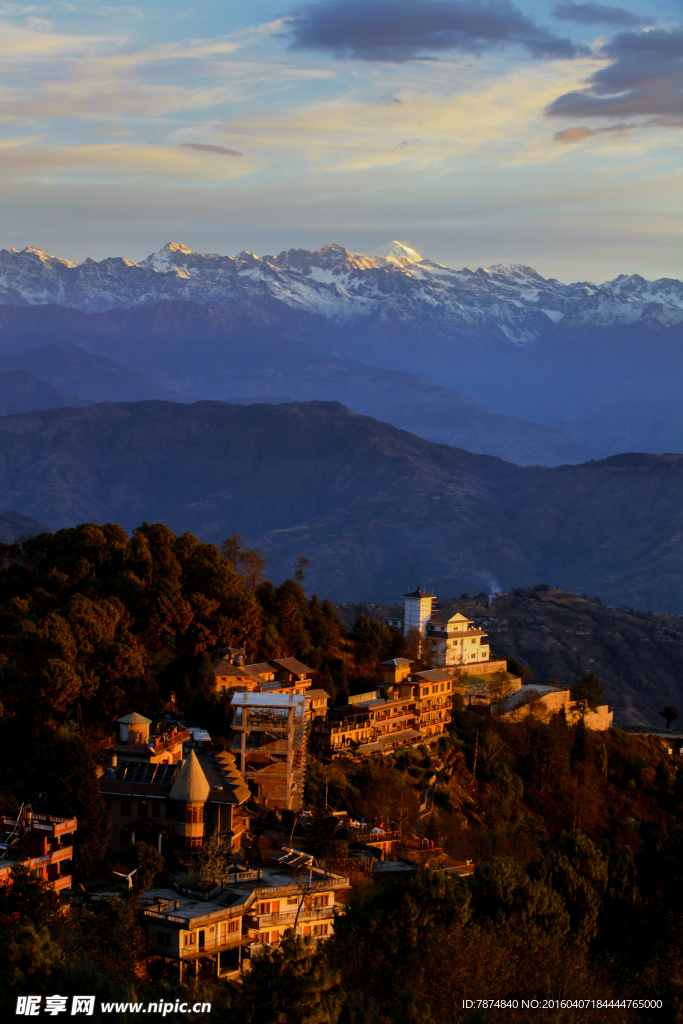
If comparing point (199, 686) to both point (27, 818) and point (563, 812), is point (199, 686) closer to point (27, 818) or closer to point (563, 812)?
point (27, 818)

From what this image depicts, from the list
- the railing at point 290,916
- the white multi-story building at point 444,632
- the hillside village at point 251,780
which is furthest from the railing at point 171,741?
the white multi-story building at point 444,632

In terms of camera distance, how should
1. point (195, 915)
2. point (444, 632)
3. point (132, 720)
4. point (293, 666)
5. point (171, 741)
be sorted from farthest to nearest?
point (444, 632), point (293, 666), point (171, 741), point (132, 720), point (195, 915)

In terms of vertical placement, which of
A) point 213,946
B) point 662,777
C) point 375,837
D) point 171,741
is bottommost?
point 662,777

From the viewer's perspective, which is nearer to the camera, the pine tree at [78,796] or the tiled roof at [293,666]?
the pine tree at [78,796]

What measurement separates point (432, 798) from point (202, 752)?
13043mm

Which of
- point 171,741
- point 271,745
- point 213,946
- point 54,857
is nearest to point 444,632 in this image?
point 271,745

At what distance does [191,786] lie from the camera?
38.9 metres

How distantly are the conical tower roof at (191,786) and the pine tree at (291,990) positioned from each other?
488 inches

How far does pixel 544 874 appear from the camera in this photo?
3897 cm

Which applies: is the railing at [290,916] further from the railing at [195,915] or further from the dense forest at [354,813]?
the dense forest at [354,813]

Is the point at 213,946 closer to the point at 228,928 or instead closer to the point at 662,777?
the point at 228,928

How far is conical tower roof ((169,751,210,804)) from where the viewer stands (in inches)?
1526

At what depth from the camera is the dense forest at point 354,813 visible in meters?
28.4

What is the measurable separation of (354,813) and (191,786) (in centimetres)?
1117
